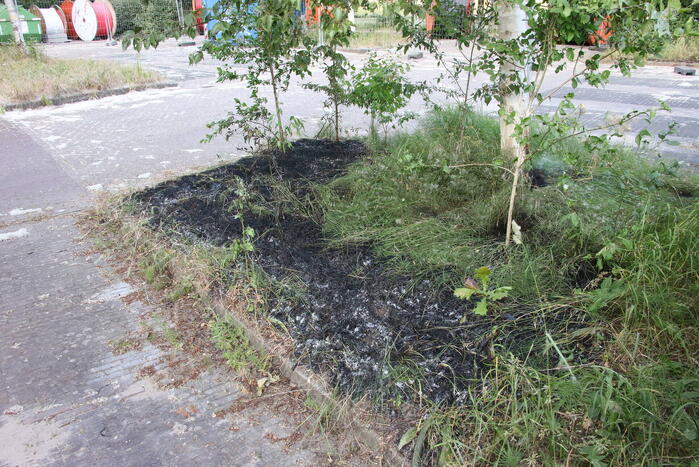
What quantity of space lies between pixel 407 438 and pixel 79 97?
988cm

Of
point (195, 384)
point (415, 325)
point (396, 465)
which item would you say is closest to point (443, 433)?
point (396, 465)

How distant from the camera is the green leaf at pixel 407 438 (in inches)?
87.7

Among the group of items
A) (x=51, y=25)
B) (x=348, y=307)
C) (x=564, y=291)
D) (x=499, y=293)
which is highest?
(x=51, y=25)

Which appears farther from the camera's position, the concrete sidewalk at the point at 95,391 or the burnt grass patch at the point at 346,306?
the burnt grass patch at the point at 346,306

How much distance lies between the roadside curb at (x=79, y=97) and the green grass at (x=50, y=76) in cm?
12

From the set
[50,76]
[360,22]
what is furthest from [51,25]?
[50,76]

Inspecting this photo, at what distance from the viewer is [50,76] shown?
10.5 meters

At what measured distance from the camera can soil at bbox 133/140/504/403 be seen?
253cm

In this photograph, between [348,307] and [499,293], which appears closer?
[499,293]

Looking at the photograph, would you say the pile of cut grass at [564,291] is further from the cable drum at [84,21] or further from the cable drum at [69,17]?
the cable drum at [69,17]

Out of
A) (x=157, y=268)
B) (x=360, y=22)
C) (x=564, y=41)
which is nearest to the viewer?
(x=564, y=41)

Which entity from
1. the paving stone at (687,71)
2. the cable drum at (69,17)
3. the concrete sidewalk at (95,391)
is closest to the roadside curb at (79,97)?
the concrete sidewalk at (95,391)

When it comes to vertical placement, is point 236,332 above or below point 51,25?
below

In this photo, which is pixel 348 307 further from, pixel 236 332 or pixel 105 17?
pixel 105 17
